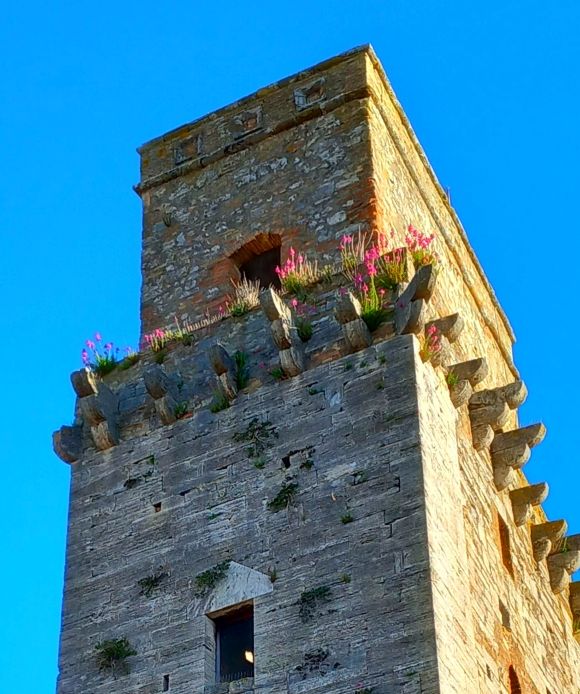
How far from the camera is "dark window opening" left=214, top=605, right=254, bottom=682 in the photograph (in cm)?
1398

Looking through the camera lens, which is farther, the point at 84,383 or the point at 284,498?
the point at 84,383

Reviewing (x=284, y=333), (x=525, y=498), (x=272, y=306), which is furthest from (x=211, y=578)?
(x=525, y=498)

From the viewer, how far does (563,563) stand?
18141 mm

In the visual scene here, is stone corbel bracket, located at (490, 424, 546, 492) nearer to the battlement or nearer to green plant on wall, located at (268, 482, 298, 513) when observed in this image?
the battlement

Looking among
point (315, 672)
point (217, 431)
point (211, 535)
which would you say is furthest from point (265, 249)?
point (315, 672)

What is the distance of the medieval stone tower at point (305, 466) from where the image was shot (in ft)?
45.1

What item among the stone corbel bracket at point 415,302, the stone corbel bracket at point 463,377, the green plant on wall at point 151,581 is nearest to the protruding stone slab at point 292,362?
the stone corbel bracket at point 415,302

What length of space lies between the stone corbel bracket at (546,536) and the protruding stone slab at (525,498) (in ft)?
1.26

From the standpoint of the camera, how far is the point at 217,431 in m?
15.7

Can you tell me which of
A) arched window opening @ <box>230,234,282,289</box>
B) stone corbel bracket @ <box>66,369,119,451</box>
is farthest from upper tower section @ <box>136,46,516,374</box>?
stone corbel bracket @ <box>66,369,119,451</box>

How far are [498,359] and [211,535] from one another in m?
6.80

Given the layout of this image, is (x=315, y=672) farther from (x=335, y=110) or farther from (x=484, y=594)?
(x=335, y=110)

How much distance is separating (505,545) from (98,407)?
13.4 feet

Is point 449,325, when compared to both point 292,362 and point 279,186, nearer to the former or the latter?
point 292,362
